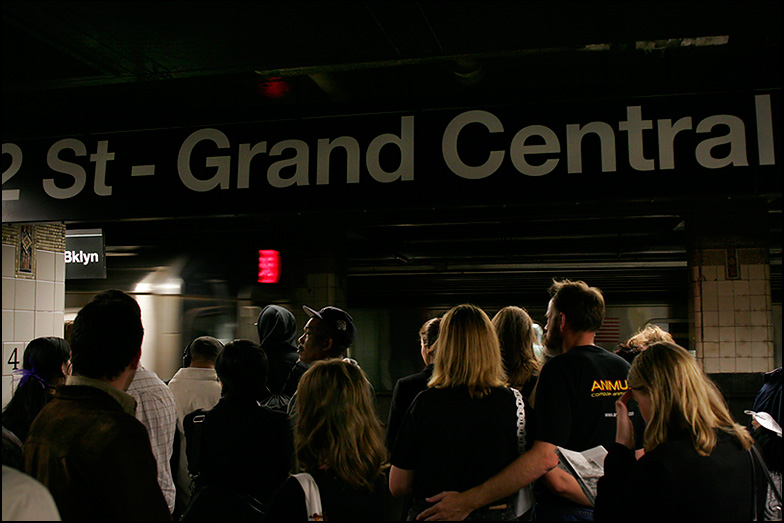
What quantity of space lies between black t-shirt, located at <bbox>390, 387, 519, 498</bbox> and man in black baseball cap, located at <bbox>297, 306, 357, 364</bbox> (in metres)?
1.54

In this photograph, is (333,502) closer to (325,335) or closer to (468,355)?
(468,355)

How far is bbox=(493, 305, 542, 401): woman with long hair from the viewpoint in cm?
321

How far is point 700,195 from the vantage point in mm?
2645

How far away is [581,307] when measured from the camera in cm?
271

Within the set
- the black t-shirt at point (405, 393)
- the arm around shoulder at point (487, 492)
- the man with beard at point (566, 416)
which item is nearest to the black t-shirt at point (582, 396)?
the man with beard at point (566, 416)

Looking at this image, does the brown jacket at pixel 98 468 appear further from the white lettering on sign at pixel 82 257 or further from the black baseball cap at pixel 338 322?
the white lettering on sign at pixel 82 257

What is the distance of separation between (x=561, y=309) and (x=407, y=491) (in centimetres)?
100

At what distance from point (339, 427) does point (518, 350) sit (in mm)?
1345

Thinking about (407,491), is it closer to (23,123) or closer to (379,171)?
(379,171)

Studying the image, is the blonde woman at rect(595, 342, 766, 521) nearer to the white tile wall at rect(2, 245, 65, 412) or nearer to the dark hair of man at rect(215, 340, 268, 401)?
the dark hair of man at rect(215, 340, 268, 401)

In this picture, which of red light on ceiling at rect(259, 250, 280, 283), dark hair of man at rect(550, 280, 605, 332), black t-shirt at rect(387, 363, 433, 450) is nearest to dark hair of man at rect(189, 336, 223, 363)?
black t-shirt at rect(387, 363, 433, 450)

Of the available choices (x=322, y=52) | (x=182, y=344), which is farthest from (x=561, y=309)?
(x=182, y=344)

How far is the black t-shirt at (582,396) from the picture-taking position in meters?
2.50

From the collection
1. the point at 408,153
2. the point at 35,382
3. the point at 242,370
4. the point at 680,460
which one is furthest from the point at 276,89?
the point at 680,460
